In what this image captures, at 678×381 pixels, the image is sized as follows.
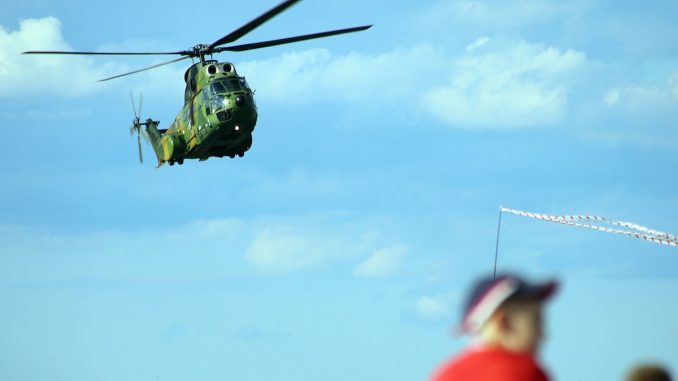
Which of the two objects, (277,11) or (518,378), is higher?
(518,378)

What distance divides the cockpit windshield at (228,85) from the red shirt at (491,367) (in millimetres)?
34749

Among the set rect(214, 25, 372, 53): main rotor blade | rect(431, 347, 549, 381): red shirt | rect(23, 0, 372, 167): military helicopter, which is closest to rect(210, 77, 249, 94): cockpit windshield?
rect(23, 0, 372, 167): military helicopter

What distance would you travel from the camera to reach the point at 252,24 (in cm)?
3856

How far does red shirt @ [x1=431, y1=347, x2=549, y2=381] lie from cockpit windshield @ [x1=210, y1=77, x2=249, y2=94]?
114 feet

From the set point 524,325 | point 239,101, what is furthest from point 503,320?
point 239,101

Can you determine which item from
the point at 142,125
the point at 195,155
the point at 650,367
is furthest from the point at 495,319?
the point at 142,125

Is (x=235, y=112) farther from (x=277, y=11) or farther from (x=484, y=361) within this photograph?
(x=484, y=361)

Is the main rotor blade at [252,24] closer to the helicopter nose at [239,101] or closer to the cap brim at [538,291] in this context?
the helicopter nose at [239,101]

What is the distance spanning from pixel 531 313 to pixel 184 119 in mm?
38481

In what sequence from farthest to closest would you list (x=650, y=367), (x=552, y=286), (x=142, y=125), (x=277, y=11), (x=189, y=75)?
1. (x=142, y=125)
2. (x=189, y=75)
3. (x=277, y=11)
4. (x=650, y=367)
5. (x=552, y=286)

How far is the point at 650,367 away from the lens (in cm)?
466

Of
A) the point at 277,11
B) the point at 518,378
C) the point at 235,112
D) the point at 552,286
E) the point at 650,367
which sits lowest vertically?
the point at 235,112

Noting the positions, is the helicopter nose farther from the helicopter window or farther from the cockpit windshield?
the helicopter window

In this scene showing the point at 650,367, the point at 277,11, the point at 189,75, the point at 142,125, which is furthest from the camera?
the point at 142,125
